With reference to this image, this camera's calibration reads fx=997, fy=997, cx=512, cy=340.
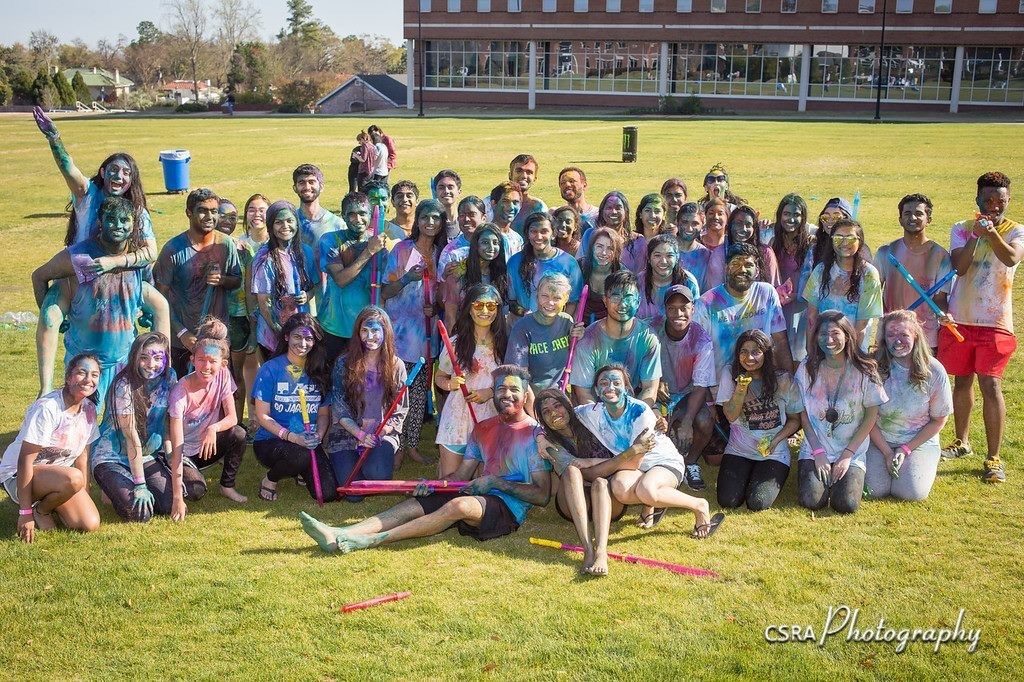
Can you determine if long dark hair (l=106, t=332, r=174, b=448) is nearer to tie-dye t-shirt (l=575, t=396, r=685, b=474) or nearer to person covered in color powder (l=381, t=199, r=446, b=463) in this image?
person covered in color powder (l=381, t=199, r=446, b=463)

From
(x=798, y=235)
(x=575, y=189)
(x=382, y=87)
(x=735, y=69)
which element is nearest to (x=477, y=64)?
(x=382, y=87)

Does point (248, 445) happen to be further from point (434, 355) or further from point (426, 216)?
point (426, 216)

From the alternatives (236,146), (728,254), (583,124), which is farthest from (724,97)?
(728,254)

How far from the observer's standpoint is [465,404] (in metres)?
6.88

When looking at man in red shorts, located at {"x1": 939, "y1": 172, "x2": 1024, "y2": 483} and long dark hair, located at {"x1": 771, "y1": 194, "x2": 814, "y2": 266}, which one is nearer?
man in red shorts, located at {"x1": 939, "y1": 172, "x2": 1024, "y2": 483}

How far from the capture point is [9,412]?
28.0 ft

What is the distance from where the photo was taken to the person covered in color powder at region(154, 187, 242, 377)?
7.58m

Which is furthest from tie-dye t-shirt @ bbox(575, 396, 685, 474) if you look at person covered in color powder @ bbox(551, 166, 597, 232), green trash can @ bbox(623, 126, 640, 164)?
green trash can @ bbox(623, 126, 640, 164)

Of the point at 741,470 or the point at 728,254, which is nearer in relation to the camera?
the point at 741,470

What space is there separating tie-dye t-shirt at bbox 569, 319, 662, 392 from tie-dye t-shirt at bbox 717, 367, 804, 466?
55 centimetres

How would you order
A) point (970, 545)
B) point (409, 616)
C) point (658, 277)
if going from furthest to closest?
point (658, 277) → point (970, 545) → point (409, 616)

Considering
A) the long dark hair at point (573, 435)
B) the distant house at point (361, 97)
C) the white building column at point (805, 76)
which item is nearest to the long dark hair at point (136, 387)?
the long dark hair at point (573, 435)

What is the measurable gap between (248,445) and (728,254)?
409 cm

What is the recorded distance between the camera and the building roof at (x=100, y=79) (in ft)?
348
